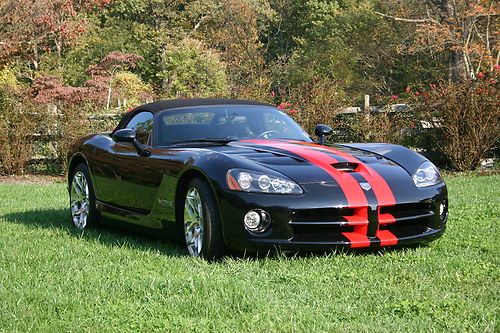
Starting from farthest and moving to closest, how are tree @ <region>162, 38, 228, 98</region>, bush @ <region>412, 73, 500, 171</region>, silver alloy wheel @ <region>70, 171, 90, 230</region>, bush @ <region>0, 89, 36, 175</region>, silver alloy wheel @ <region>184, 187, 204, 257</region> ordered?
tree @ <region>162, 38, 228, 98</region>
bush @ <region>0, 89, 36, 175</region>
bush @ <region>412, 73, 500, 171</region>
silver alloy wheel @ <region>70, 171, 90, 230</region>
silver alloy wheel @ <region>184, 187, 204, 257</region>

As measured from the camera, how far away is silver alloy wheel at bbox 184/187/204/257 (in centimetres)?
630

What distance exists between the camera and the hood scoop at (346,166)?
637cm

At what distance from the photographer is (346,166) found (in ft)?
21.1

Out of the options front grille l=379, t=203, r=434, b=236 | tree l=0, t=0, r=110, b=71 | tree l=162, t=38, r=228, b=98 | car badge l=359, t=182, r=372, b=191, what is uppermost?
tree l=0, t=0, r=110, b=71

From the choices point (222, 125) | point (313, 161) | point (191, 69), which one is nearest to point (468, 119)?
point (222, 125)

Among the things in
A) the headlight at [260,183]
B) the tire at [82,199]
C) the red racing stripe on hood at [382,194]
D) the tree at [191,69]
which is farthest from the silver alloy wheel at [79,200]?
the tree at [191,69]

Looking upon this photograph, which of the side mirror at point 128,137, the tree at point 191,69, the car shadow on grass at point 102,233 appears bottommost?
the car shadow on grass at point 102,233

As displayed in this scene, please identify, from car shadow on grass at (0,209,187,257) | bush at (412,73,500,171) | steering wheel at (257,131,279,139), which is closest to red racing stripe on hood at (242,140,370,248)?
steering wheel at (257,131,279,139)

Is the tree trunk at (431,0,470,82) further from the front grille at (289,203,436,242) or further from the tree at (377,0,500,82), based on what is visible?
the front grille at (289,203,436,242)

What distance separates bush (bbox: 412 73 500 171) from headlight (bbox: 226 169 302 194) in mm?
10819

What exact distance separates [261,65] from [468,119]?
28.0 m

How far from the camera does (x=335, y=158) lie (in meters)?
6.54

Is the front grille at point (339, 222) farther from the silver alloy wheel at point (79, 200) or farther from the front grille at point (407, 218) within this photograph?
the silver alloy wheel at point (79, 200)

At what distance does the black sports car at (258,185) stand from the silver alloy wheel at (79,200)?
2.19 feet
